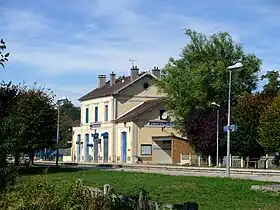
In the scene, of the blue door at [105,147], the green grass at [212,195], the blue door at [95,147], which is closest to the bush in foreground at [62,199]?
the green grass at [212,195]

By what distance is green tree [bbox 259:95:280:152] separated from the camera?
208ft

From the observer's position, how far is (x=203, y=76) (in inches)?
3009

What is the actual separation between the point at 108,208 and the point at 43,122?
41568 millimetres

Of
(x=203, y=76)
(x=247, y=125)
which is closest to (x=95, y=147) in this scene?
(x=203, y=76)

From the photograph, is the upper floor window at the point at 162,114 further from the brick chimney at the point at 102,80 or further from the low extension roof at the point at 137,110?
the brick chimney at the point at 102,80

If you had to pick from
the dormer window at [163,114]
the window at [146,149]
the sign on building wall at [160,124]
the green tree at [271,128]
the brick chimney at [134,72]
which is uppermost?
the brick chimney at [134,72]

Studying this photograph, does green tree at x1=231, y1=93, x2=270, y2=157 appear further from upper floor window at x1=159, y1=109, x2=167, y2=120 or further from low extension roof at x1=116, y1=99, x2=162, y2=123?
low extension roof at x1=116, y1=99, x2=162, y2=123

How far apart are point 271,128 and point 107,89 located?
37066 mm

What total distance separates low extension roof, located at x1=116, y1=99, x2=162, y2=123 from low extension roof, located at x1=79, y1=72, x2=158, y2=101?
11.0ft

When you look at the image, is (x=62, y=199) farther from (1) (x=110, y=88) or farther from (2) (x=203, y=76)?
(1) (x=110, y=88)

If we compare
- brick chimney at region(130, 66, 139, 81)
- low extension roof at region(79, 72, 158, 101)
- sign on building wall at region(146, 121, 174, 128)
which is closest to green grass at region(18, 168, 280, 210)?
sign on building wall at region(146, 121, 174, 128)

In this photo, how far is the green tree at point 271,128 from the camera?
208 feet

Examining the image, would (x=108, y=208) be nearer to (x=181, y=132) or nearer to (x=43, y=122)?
(x=43, y=122)

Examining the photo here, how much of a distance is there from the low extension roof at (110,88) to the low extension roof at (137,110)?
3.34 metres
